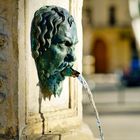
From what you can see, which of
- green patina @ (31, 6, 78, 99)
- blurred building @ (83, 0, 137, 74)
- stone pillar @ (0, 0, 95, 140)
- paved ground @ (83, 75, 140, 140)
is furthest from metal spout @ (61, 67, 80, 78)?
blurred building @ (83, 0, 137, 74)

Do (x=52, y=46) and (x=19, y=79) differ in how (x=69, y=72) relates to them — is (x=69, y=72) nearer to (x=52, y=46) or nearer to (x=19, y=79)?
(x=52, y=46)

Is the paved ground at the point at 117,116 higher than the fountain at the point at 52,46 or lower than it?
lower

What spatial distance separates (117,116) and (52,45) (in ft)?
40.4

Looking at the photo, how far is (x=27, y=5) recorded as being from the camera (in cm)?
361

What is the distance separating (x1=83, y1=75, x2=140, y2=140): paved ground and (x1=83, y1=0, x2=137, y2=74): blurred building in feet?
68.6

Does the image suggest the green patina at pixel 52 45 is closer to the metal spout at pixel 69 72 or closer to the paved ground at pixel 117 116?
the metal spout at pixel 69 72

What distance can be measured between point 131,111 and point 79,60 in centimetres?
1301

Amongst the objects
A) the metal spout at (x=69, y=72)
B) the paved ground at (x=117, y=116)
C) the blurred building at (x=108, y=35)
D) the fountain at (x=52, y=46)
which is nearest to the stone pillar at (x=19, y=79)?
the fountain at (x=52, y=46)

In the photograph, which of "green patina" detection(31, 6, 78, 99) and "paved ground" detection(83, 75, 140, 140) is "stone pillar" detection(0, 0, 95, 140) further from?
"paved ground" detection(83, 75, 140, 140)

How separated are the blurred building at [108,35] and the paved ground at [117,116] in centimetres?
2092

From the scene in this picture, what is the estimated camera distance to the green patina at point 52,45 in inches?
143

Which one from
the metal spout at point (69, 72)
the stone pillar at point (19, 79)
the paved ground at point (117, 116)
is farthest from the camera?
the paved ground at point (117, 116)

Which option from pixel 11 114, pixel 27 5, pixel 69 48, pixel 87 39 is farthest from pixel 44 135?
pixel 87 39

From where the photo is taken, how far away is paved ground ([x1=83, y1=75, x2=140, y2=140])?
40.8ft
